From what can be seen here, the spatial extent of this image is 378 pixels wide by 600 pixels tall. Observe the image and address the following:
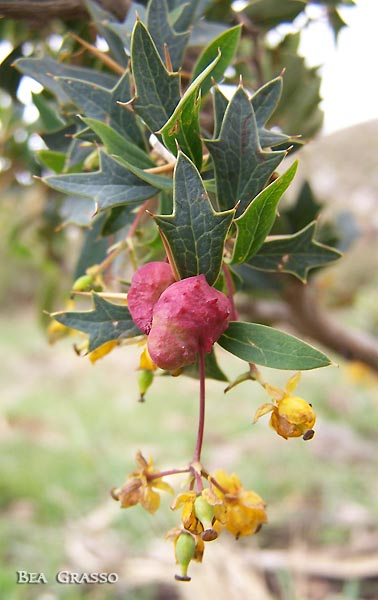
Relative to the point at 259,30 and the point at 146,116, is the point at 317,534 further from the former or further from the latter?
the point at 146,116

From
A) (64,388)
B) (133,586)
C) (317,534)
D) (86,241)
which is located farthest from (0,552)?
(64,388)

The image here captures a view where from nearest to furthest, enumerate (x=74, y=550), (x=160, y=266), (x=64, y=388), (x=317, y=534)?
1. (x=160, y=266)
2. (x=74, y=550)
3. (x=317, y=534)
4. (x=64, y=388)

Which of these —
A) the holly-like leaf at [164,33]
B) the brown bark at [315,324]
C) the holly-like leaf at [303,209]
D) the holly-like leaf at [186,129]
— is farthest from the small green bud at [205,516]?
the brown bark at [315,324]

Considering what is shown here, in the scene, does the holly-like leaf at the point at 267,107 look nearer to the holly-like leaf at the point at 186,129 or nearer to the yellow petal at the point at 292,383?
the holly-like leaf at the point at 186,129

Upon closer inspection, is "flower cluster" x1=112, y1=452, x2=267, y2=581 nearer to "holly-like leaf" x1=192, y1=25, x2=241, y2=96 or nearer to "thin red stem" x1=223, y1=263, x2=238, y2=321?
"thin red stem" x1=223, y1=263, x2=238, y2=321

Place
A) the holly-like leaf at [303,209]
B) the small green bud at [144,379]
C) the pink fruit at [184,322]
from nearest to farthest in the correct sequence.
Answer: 1. the pink fruit at [184,322]
2. the small green bud at [144,379]
3. the holly-like leaf at [303,209]

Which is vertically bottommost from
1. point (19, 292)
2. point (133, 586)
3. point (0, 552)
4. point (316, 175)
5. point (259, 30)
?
point (0, 552)
